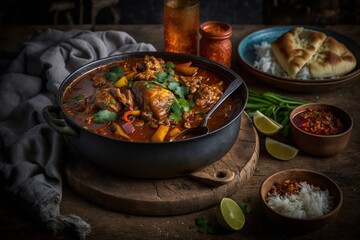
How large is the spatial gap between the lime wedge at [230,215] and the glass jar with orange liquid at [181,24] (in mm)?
1758

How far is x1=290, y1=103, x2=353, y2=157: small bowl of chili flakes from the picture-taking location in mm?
3209

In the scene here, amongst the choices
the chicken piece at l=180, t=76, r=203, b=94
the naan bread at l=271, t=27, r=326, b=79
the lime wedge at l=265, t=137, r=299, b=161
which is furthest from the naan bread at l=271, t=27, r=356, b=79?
the chicken piece at l=180, t=76, r=203, b=94

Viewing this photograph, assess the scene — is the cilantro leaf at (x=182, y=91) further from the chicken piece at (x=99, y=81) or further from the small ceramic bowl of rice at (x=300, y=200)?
the small ceramic bowl of rice at (x=300, y=200)

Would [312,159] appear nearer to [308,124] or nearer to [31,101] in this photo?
[308,124]

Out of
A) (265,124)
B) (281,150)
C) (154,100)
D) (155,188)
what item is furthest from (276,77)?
(155,188)

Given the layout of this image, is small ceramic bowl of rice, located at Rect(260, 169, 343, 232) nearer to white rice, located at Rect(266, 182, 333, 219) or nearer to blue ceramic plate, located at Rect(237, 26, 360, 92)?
white rice, located at Rect(266, 182, 333, 219)

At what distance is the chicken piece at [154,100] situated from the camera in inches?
118

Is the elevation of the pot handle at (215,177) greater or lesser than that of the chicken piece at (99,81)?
lesser

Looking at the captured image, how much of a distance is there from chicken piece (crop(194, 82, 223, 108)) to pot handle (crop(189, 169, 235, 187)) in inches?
17.4

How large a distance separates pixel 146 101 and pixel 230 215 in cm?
85

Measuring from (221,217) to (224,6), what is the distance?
225 inches

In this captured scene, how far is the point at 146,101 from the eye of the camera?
302 centimetres

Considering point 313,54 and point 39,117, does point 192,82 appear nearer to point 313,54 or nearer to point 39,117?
point 39,117

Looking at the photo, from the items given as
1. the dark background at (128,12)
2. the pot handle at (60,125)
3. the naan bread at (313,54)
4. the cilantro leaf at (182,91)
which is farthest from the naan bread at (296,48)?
the dark background at (128,12)
